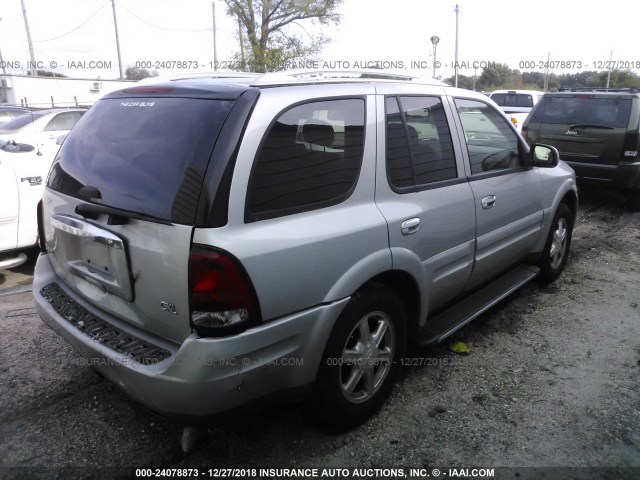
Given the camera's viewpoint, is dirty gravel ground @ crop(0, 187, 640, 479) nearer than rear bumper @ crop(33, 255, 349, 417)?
No

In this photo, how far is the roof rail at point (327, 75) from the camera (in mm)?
2479

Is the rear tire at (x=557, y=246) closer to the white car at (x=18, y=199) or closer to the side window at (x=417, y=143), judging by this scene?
the side window at (x=417, y=143)

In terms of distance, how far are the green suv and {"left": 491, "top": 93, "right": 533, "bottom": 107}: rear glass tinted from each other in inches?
341

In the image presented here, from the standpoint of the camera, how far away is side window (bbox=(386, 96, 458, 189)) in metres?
2.87

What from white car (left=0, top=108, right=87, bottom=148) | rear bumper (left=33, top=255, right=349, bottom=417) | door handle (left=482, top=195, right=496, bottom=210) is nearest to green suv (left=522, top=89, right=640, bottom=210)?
door handle (left=482, top=195, right=496, bottom=210)

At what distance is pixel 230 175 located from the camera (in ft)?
6.92

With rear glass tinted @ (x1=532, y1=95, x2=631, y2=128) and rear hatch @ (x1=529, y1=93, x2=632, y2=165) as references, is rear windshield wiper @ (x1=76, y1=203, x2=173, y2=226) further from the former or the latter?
rear glass tinted @ (x1=532, y1=95, x2=631, y2=128)

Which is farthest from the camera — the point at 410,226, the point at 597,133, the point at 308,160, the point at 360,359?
the point at 597,133

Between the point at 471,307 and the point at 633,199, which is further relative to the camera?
the point at 633,199

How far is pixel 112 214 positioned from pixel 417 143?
1718mm

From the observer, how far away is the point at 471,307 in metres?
3.59

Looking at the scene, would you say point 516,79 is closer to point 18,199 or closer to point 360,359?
point 18,199

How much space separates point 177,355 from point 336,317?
74 cm

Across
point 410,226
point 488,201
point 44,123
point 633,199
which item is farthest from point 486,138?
point 44,123
